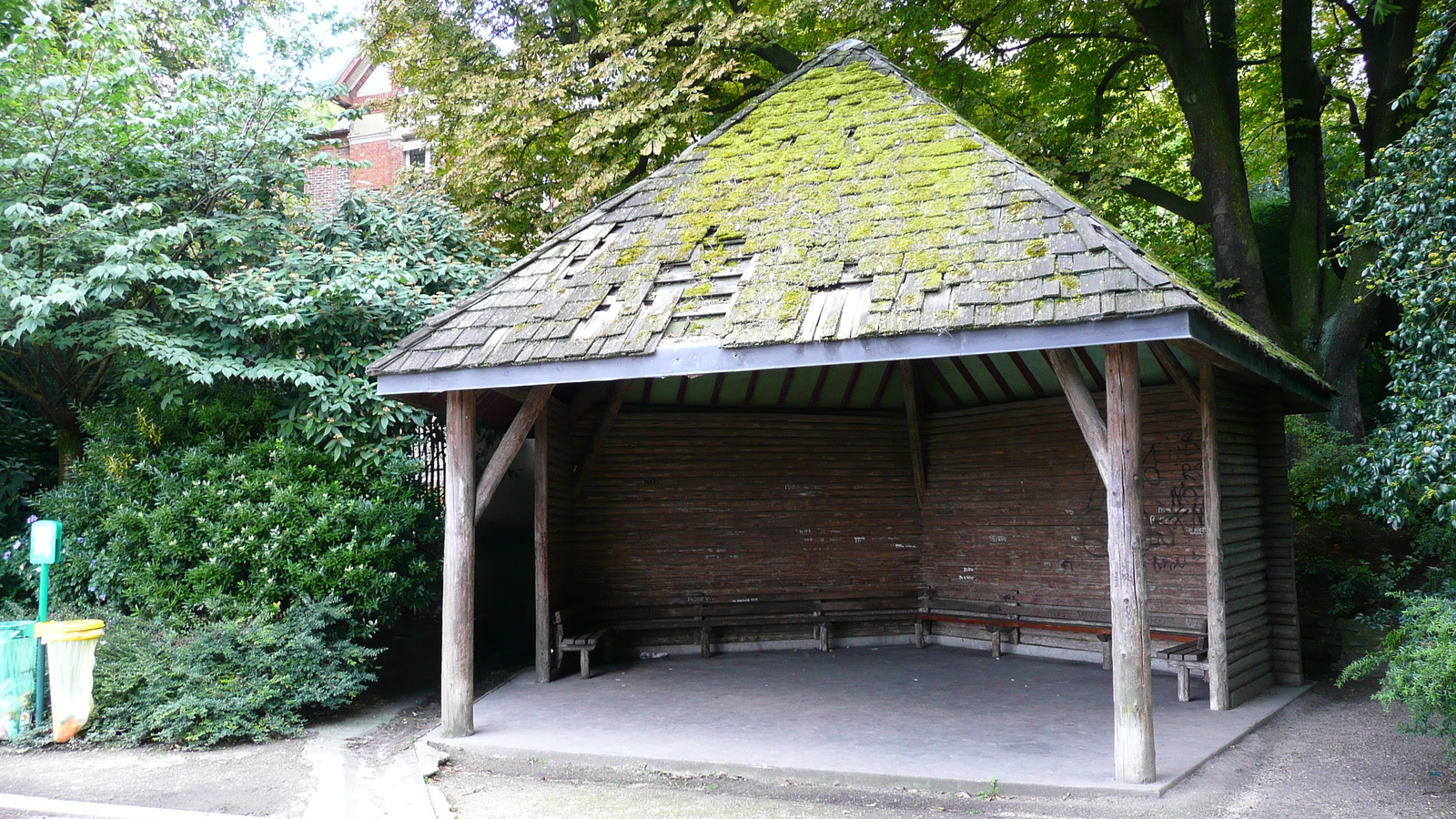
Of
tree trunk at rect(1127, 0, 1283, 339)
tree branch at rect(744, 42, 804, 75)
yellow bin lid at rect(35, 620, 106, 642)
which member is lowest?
yellow bin lid at rect(35, 620, 106, 642)

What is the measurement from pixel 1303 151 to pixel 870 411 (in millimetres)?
5572

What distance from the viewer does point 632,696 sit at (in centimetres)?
725

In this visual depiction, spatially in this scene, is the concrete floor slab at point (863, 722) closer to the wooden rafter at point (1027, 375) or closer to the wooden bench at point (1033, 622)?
the wooden bench at point (1033, 622)

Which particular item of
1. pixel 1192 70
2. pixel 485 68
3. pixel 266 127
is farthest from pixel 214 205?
pixel 1192 70

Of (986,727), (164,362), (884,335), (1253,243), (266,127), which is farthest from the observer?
(1253,243)

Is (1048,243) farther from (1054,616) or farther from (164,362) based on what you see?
(164,362)

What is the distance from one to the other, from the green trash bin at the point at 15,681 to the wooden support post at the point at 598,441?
434cm

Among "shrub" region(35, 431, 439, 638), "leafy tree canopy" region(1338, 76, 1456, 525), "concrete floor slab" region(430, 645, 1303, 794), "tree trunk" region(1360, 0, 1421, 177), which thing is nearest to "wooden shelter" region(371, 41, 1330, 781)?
"concrete floor slab" region(430, 645, 1303, 794)

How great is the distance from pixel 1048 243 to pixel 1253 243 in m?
6.10

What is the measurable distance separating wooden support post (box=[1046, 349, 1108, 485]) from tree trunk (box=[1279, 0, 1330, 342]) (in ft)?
20.6

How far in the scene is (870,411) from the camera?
991 cm

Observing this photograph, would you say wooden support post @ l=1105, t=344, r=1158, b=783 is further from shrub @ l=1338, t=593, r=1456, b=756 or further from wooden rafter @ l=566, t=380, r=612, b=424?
wooden rafter @ l=566, t=380, r=612, b=424

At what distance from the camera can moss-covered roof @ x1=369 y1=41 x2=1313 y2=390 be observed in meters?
4.74

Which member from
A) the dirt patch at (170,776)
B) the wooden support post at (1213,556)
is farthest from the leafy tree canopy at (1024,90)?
the dirt patch at (170,776)
